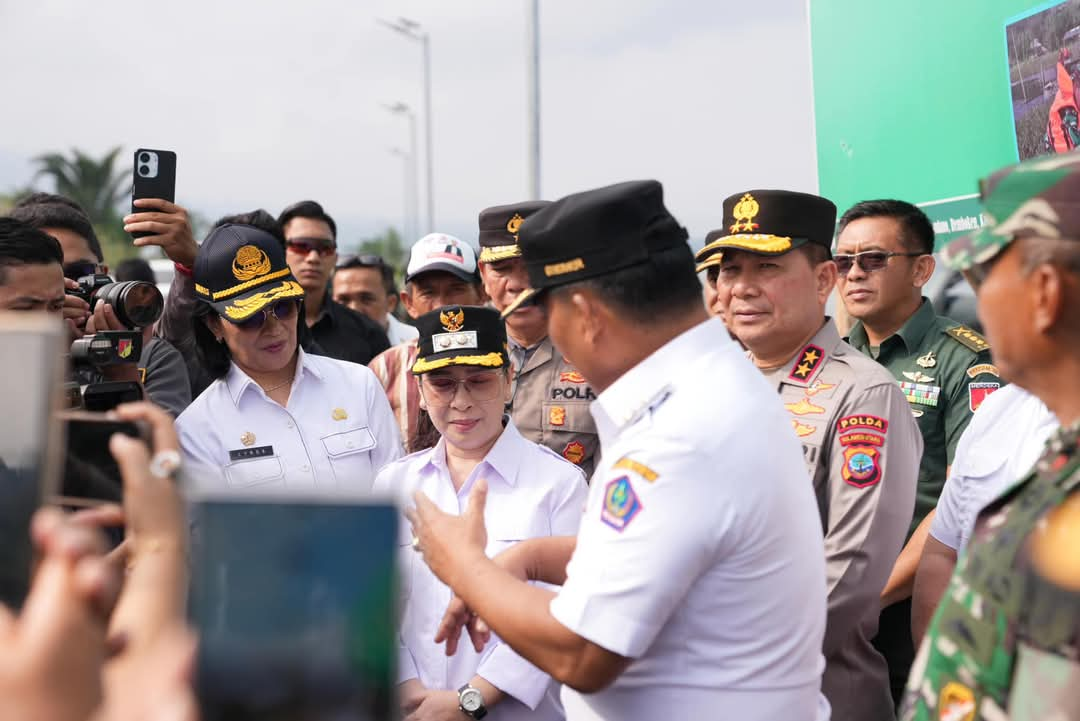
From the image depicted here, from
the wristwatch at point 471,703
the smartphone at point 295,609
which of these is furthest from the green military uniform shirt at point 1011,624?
the wristwatch at point 471,703

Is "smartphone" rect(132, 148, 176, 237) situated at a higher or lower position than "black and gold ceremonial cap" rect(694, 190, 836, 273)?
higher

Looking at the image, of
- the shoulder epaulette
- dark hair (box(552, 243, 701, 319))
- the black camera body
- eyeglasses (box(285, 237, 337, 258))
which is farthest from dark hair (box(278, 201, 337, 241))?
dark hair (box(552, 243, 701, 319))

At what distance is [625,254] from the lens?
5.90 feet

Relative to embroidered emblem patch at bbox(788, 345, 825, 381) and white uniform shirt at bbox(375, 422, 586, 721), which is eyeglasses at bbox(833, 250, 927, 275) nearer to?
embroidered emblem patch at bbox(788, 345, 825, 381)

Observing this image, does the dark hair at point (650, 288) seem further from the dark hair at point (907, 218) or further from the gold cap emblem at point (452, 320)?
the dark hair at point (907, 218)

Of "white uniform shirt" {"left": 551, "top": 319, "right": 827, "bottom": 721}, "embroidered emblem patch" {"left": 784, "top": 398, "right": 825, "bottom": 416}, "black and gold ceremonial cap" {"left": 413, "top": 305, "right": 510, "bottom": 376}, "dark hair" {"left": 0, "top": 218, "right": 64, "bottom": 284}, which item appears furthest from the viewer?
"black and gold ceremonial cap" {"left": 413, "top": 305, "right": 510, "bottom": 376}

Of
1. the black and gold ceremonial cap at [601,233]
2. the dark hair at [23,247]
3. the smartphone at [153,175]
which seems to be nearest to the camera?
the black and gold ceremonial cap at [601,233]

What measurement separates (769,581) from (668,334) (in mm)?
472

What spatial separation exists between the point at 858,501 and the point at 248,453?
1.81 meters

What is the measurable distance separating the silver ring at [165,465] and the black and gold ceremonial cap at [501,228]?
115 inches

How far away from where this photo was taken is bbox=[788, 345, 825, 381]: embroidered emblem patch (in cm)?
296

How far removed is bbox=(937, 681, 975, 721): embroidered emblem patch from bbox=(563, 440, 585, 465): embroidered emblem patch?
216cm

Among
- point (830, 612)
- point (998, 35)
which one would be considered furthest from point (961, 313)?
point (830, 612)

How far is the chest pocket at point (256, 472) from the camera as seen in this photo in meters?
3.02
